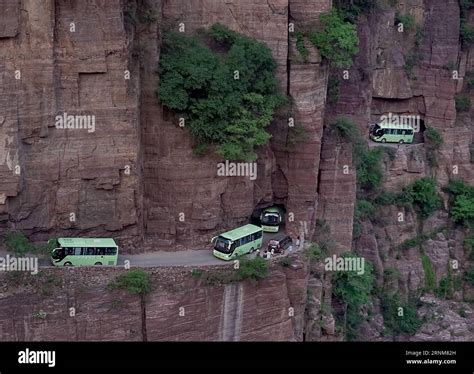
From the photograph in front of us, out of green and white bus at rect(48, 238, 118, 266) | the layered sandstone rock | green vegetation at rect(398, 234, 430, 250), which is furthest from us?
green vegetation at rect(398, 234, 430, 250)

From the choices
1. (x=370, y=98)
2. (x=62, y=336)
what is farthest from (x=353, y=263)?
(x=62, y=336)

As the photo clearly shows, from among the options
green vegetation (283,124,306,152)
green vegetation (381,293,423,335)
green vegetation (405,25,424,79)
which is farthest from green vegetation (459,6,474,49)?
green vegetation (283,124,306,152)

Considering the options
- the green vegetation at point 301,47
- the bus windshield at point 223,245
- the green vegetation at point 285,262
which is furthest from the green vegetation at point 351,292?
the green vegetation at point 301,47

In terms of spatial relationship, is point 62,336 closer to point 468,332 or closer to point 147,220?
point 147,220

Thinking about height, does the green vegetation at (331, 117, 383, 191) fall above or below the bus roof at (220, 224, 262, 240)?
above

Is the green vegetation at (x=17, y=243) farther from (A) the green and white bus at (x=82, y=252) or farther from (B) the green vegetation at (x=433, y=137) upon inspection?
(B) the green vegetation at (x=433, y=137)

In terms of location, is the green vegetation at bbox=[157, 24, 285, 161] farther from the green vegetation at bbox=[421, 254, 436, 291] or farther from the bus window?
the green vegetation at bbox=[421, 254, 436, 291]

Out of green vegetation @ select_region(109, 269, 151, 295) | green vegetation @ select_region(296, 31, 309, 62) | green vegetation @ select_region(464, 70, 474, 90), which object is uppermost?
green vegetation @ select_region(296, 31, 309, 62)
